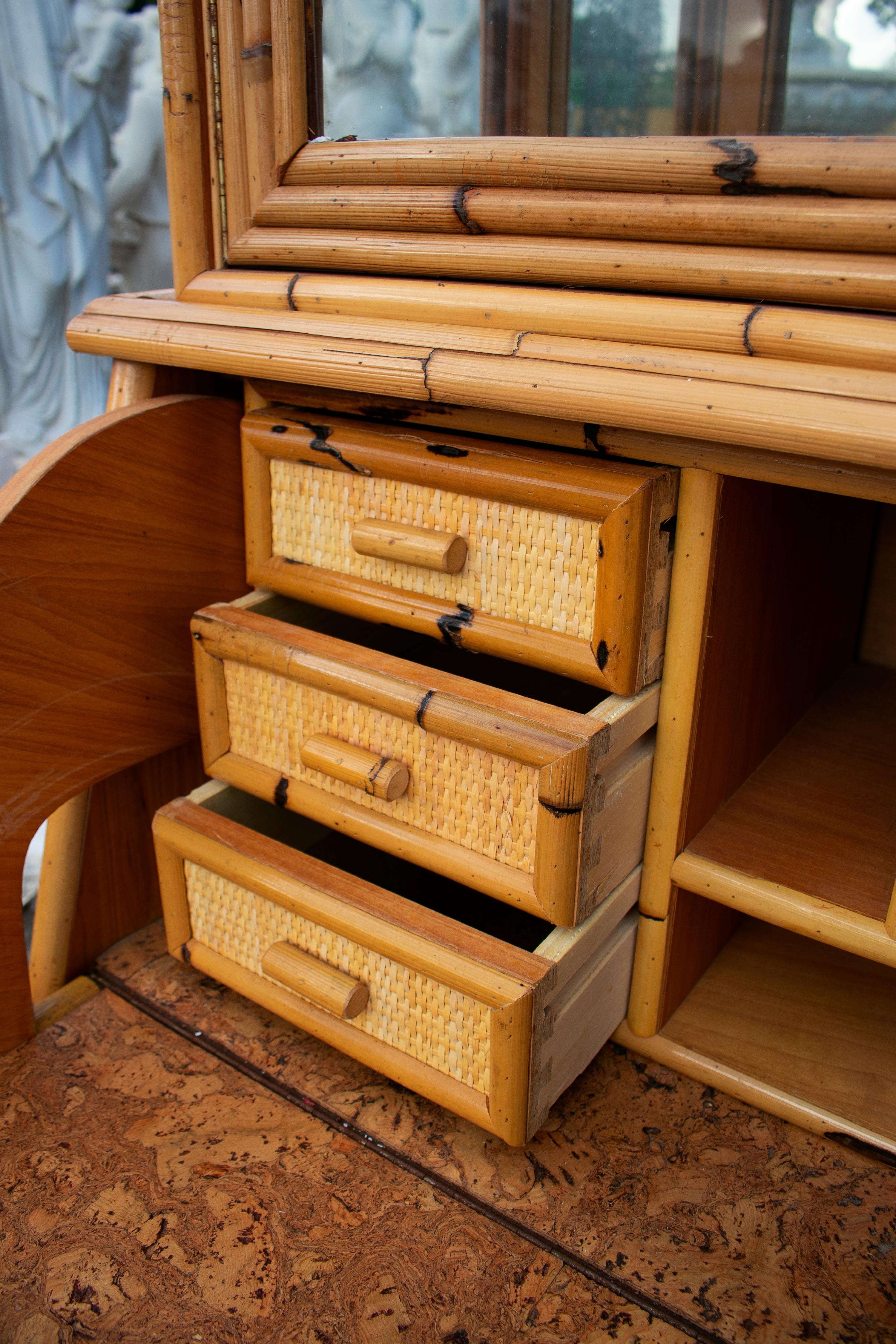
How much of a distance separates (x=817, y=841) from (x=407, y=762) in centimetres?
34

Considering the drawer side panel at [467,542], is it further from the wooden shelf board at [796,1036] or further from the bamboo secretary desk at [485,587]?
the wooden shelf board at [796,1036]

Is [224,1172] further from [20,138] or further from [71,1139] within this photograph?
[20,138]

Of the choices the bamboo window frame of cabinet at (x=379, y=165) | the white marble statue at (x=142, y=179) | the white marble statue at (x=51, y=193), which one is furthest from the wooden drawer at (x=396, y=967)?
the white marble statue at (x=142, y=179)

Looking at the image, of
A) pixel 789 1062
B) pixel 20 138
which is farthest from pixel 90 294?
pixel 789 1062

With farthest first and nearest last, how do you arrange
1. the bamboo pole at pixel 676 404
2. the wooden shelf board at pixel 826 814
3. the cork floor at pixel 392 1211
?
the wooden shelf board at pixel 826 814 < the cork floor at pixel 392 1211 < the bamboo pole at pixel 676 404

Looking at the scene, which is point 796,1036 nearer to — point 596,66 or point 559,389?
point 559,389

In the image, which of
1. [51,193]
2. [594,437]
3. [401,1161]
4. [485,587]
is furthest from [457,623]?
[51,193]

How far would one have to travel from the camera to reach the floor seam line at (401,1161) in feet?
1.91

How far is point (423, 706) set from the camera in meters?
0.64

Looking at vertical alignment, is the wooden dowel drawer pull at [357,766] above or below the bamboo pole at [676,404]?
below

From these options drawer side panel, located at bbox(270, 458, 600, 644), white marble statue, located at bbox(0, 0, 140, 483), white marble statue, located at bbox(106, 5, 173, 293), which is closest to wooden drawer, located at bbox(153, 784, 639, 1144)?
drawer side panel, located at bbox(270, 458, 600, 644)

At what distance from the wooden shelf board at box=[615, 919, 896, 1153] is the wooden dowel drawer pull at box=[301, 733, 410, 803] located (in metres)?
0.32

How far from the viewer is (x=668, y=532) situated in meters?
0.63

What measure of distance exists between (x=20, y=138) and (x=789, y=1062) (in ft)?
9.34
